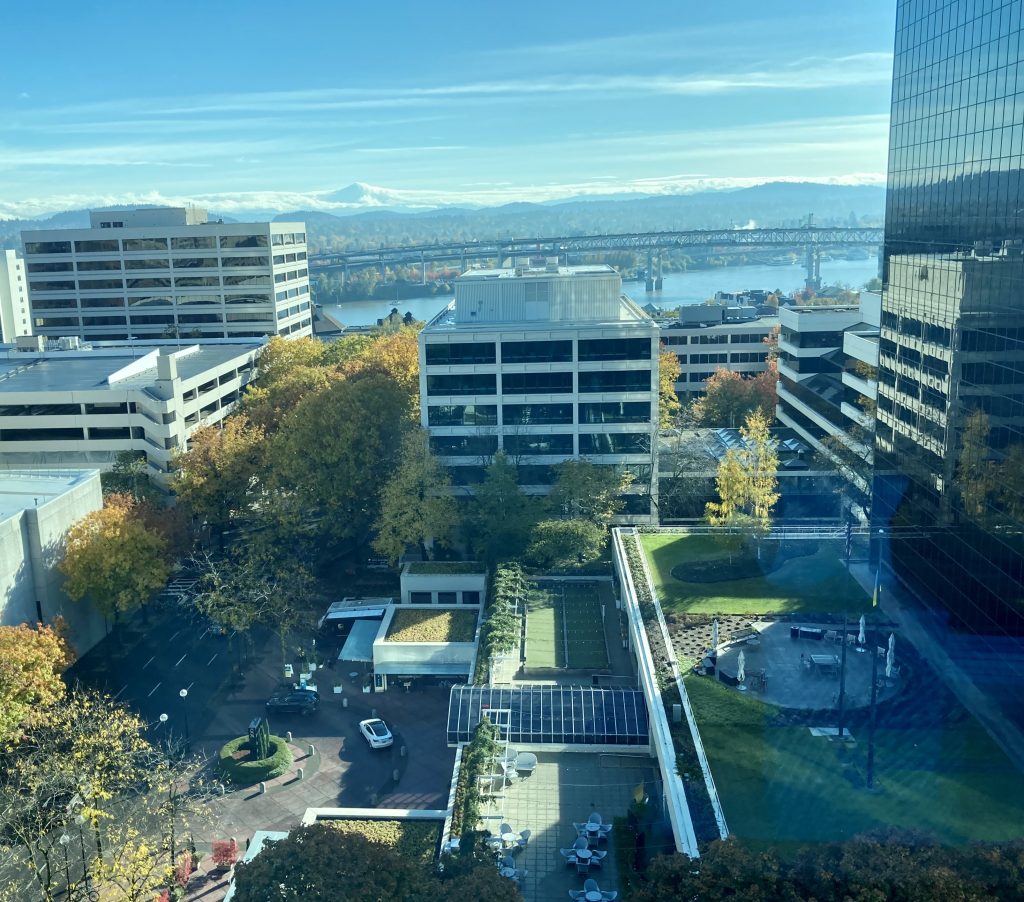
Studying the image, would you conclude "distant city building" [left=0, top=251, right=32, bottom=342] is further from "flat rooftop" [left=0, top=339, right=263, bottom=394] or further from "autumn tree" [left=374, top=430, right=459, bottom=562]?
"autumn tree" [left=374, top=430, right=459, bottom=562]

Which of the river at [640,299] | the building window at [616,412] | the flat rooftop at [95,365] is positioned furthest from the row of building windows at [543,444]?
the river at [640,299]

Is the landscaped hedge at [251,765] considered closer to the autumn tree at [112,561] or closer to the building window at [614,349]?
the autumn tree at [112,561]

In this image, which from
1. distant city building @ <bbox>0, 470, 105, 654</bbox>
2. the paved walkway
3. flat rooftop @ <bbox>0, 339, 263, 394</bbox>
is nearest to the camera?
the paved walkway

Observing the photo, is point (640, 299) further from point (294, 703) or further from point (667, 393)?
point (294, 703)

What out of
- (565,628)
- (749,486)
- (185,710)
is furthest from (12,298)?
(749,486)

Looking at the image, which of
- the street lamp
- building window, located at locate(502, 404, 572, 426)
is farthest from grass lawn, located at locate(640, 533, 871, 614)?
the street lamp

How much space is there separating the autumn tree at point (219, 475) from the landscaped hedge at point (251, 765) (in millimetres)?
13835

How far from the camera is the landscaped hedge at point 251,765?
974 inches

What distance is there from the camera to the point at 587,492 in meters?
35.9

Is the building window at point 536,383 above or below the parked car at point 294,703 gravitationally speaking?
above

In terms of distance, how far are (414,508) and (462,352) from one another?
22.5ft

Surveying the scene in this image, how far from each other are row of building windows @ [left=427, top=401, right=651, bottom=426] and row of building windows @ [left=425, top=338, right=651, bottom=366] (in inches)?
72.0

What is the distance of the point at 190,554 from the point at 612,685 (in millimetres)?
17066

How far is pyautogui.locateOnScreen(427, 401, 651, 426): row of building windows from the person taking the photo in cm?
3859
